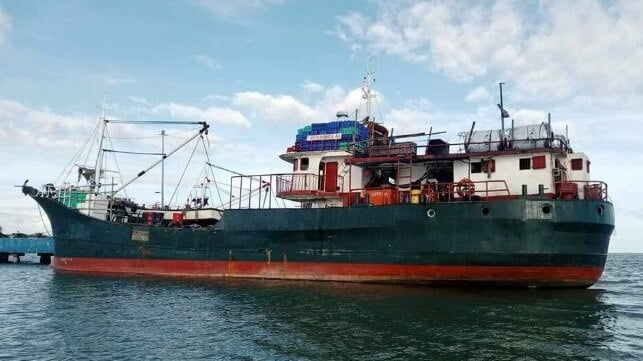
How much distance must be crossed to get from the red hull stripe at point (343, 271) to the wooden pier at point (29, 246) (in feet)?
65.4

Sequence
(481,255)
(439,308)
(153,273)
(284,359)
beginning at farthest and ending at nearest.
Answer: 1. (153,273)
2. (481,255)
3. (439,308)
4. (284,359)

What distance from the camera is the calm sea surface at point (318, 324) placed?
10452 millimetres

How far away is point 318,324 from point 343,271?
30.2 feet

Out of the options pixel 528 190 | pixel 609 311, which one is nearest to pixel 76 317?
pixel 609 311

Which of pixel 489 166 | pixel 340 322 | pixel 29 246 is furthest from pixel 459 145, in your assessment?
pixel 29 246

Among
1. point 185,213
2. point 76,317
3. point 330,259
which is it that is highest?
point 185,213

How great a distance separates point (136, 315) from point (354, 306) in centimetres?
677

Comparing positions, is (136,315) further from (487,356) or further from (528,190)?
(528,190)

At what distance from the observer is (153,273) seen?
2631 centimetres

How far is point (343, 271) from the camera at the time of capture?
22172 millimetres

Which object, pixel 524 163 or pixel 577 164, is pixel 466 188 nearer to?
pixel 524 163

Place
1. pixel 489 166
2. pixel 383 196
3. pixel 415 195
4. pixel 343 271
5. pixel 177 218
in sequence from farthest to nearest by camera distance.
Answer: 1. pixel 177 218
2. pixel 383 196
3. pixel 343 271
4. pixel 489 166
5. pixel 415 195

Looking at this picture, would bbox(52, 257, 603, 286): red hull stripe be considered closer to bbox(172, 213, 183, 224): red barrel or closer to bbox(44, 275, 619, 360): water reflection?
bbox(44, 275, 619, 360): water reflection

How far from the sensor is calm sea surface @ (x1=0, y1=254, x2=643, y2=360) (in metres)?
10.5
